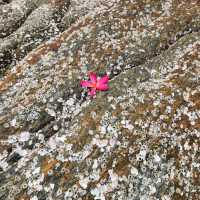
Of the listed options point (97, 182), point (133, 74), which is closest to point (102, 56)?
point (133, 74)

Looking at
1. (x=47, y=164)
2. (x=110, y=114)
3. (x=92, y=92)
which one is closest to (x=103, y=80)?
(x=92, y=92)

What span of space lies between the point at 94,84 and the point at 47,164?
4.99 m

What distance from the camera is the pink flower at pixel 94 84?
20375mm

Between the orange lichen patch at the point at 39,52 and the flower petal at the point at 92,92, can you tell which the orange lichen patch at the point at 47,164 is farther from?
the orange lichen patch at the point at 39,52

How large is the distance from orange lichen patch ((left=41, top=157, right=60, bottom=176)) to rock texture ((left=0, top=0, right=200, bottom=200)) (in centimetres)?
4

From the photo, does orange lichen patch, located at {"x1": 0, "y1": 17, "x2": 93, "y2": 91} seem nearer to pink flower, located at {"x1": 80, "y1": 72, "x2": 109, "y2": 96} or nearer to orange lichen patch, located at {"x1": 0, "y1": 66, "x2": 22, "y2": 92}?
orange lichen patch, located at {"x1": 0, "y1": 66, "x2": 22, "y2": 92}

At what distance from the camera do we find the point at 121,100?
1944 centimetres

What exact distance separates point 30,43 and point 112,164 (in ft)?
42.0

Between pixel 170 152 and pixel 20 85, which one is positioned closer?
pixel 170 152

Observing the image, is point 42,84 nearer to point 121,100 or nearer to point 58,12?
point 121,100

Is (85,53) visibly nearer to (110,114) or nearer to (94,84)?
(94,84)

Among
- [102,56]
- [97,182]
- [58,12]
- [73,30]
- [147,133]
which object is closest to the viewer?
[97,182]

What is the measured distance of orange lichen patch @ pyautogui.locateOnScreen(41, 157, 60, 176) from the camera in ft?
56.2

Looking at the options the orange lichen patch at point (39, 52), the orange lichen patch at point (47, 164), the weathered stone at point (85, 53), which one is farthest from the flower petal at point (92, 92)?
the orange lichen patch at point (39, 52)
